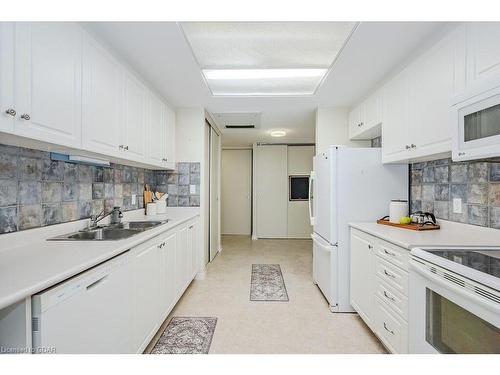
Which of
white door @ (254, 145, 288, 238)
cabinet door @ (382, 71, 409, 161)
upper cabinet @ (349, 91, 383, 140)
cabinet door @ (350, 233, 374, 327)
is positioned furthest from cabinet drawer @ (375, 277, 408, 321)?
white door @ (254, 145, 288, 238)

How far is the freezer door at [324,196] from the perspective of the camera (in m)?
2.58

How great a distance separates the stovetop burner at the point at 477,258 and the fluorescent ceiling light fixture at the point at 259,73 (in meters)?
1.95

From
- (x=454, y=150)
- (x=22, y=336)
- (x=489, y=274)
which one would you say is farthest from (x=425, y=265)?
(x=22, y=336)

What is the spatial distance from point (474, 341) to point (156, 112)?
10.1ft

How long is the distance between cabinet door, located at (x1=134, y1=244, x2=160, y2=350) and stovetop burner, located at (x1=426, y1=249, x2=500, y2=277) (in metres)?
1.78

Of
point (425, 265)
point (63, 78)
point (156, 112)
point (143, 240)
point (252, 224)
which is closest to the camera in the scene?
point (425, 265)

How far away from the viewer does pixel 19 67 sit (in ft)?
3.85

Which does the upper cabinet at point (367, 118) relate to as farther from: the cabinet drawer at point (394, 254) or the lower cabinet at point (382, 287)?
the cabinet drawer at point (394, 254)

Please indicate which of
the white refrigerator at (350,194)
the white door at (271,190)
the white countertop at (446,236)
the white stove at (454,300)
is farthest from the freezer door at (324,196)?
the white door at (271,190)

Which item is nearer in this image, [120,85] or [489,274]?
[489,274]

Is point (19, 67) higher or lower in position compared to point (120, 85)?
lower

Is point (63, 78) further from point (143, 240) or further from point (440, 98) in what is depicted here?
point (440, 98)

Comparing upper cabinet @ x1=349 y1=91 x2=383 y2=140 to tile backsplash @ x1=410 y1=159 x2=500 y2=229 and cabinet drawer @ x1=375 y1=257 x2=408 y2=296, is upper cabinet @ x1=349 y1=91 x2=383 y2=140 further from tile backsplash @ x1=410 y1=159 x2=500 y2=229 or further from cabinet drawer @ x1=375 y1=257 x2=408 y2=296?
cabinet drawer @ x1=375 y1=257 x2=408 y2=296
